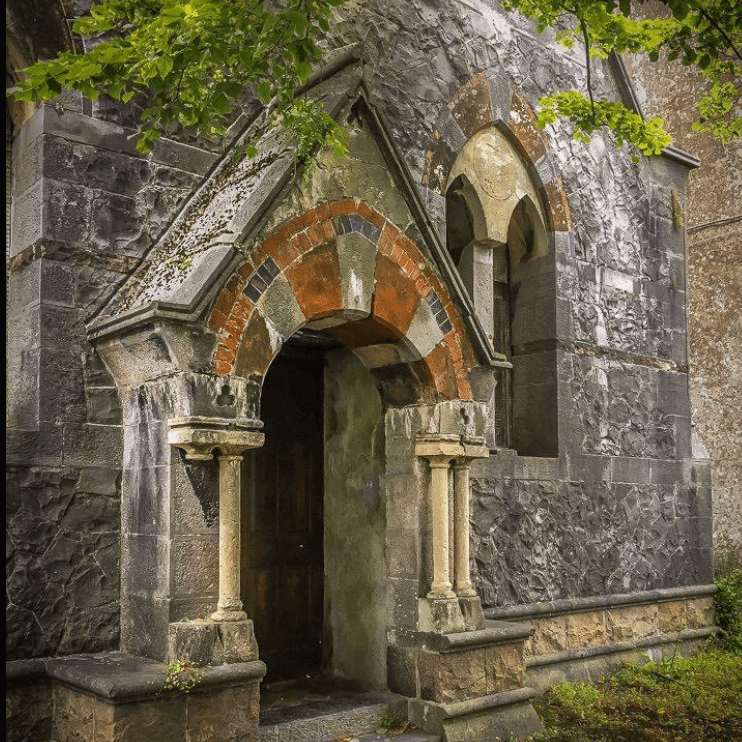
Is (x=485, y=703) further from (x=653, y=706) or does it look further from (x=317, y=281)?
(x=317, y=281)

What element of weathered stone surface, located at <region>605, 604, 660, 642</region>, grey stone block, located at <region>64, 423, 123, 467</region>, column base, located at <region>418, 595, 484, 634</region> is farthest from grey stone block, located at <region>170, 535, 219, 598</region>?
weathered stone surface, located at <region>605, 604, 660, 642</region>

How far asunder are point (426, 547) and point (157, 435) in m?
2.10

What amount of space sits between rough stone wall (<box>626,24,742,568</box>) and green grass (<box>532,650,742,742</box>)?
3.44m

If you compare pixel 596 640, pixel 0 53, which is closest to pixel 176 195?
pixel 0 53

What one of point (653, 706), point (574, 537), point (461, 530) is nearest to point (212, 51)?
point (461, 530)

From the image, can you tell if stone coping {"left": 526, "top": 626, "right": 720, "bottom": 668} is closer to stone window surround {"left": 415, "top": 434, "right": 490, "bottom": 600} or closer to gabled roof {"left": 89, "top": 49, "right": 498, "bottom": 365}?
stone window surround {"left": 415, "top": 434, "right": 490, "bottom": 600}

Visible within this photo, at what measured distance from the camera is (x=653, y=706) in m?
7.07

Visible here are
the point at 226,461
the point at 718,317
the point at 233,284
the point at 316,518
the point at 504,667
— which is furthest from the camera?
the point at 718,317

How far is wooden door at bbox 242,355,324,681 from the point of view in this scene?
6.58m

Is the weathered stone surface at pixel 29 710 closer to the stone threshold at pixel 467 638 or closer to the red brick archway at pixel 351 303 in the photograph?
the red brick archway at pixel 351 303

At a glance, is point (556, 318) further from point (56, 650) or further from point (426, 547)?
point (56, 650)

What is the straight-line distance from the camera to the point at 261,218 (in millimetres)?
5086

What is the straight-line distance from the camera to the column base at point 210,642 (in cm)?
456

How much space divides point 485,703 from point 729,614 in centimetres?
452
